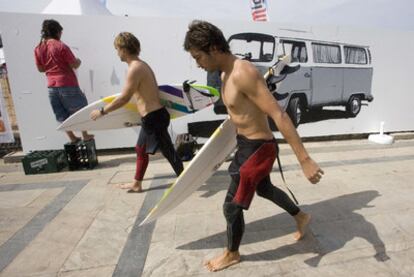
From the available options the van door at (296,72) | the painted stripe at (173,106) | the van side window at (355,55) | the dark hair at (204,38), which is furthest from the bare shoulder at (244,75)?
the van side window at (355,55)

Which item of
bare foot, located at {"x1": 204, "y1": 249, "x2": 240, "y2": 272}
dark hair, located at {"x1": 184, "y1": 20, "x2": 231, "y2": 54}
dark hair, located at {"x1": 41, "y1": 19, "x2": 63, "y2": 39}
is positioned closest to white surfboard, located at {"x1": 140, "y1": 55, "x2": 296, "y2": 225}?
bare foot, located at {"x1": 204, "y1": 249, "x2": 240, "y2": 272}

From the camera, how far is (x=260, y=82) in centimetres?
178

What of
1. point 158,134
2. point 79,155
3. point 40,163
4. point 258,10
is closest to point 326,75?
point 158,134

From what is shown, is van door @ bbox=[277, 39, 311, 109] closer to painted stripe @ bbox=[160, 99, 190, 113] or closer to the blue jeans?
painted stripe @ bbox=[160, 99, 190, 113]

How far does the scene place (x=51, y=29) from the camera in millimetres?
4430

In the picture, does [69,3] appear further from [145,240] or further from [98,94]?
[145,240]

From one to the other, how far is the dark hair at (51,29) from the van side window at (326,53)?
454 centimetres

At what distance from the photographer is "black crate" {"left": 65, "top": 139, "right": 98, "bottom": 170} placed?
15.4ft

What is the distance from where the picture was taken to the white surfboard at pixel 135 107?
4207 mm

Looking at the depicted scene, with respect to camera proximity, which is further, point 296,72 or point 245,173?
point 296,72

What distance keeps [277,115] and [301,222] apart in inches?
47.3

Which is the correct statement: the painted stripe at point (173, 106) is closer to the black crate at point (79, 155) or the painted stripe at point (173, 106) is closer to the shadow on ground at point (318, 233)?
the black crate at point (79, 155)

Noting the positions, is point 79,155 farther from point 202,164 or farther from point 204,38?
point 204,38

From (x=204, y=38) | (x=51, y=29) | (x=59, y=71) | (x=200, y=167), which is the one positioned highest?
(x=51, y=29)
